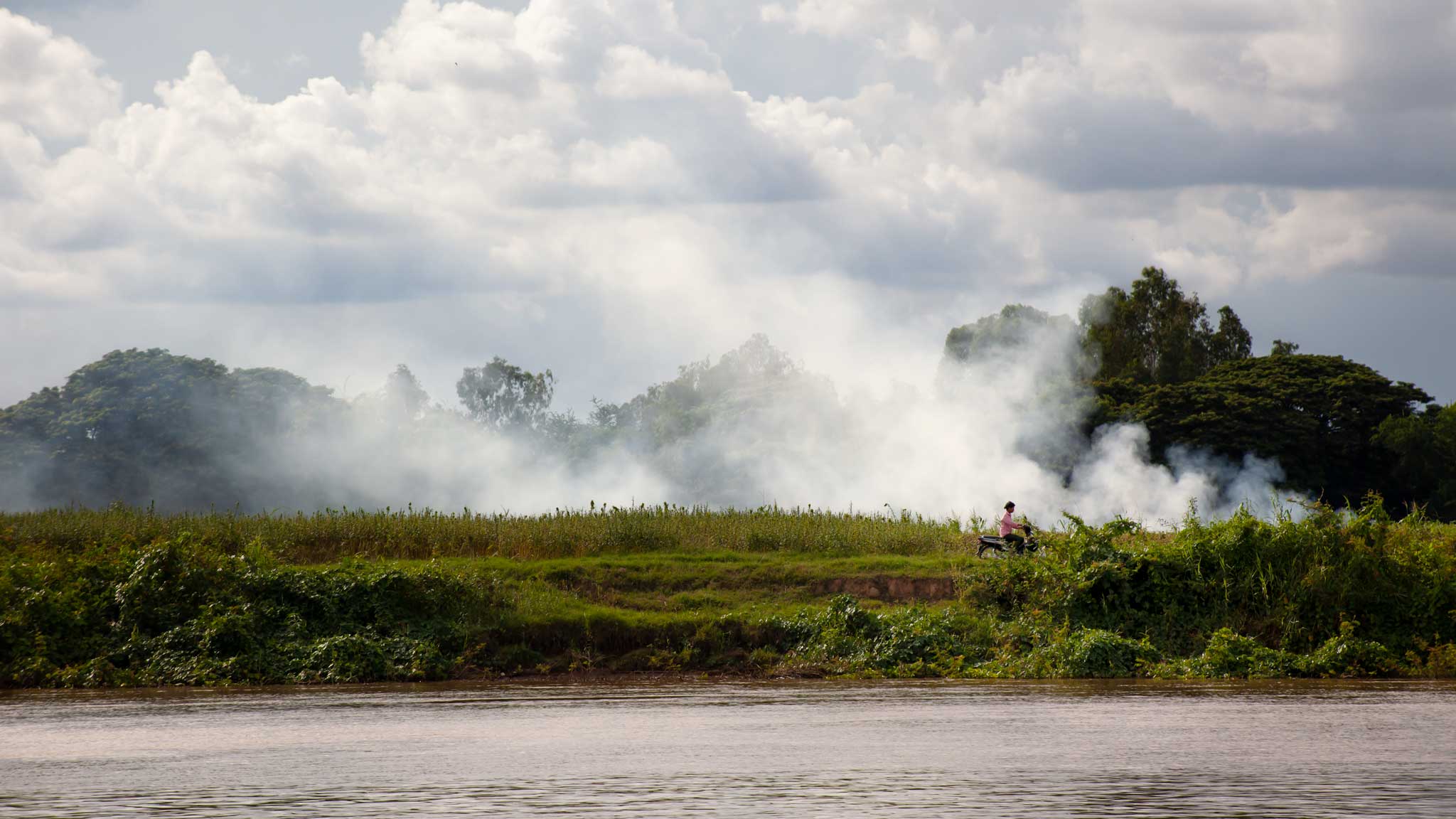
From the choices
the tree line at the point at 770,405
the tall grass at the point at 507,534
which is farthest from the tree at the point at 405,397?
the tall grass at the point at 507,534

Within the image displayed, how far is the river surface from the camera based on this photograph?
821 centimetres

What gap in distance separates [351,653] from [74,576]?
14.6 feet

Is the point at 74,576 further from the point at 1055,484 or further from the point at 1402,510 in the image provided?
the point at 1402,510

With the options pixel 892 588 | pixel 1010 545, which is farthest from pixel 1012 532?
pixel 892 588

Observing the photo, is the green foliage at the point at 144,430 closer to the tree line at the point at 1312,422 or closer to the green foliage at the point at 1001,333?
the green foliage at the point at 1001,333

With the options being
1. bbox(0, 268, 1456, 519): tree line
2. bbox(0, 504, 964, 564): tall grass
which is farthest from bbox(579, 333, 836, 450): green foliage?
bbox(0, 504, 964, 564): tall grass

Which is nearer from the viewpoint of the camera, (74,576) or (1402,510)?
(74,576)

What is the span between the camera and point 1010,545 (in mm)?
23719

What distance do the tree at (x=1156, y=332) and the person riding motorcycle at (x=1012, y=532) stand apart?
36842 mm

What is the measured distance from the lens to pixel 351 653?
1983 centimetres

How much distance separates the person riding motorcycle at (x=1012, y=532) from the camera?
75.6ft

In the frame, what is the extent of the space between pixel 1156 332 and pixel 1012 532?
40.3 metres

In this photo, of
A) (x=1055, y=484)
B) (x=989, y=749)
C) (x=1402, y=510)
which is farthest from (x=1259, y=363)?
(x=989, y=749)

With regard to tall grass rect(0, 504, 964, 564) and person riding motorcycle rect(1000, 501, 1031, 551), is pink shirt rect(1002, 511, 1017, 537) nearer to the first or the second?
person riding motorcycle rect(1000, 501, 1031, 551)
